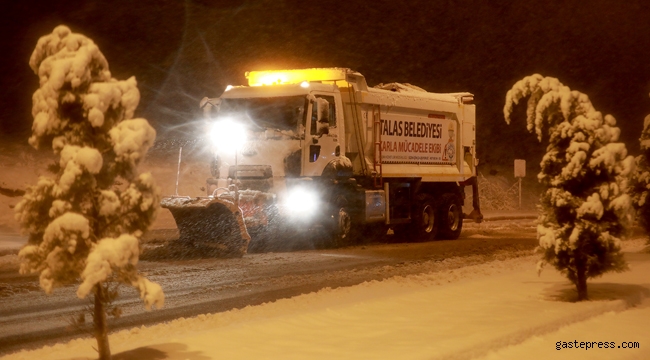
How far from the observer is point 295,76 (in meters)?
20.8

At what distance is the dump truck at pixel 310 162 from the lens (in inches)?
715

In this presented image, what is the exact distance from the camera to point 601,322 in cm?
1039

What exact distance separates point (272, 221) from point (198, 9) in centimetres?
4576

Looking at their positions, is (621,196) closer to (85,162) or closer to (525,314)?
(525,314)

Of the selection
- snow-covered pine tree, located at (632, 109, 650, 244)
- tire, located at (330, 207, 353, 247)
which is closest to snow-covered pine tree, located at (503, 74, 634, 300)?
snow-covered pine tree, located at (632, 109, 650, 244)

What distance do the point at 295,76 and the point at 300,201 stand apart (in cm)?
343

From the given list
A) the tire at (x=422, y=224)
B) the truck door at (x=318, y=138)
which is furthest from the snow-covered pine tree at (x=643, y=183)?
the truck door at (x=318, y=138)

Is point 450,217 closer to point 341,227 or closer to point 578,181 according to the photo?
point 341,227

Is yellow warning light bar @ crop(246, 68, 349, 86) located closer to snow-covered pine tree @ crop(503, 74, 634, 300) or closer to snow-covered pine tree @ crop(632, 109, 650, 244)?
snow-covered pine tree @ crop(632, 109, 650, 244)

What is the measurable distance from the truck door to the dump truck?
22mm

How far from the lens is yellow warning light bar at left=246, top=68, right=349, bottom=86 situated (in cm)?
2052

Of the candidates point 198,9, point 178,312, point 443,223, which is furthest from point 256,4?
point 178,312

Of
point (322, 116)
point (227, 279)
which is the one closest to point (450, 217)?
point (322, 116)

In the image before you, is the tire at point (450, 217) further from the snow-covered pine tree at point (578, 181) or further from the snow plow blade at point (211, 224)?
the snow-covered pine tree at point (578, 181)
